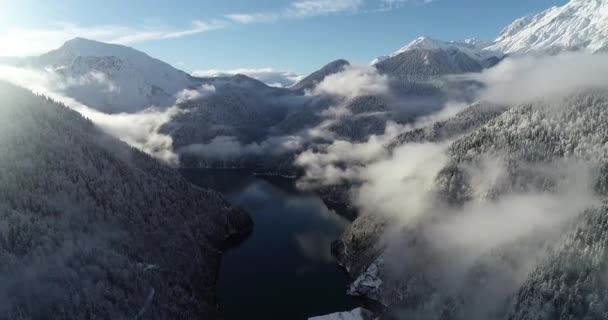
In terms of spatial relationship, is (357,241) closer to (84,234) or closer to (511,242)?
(511,242)

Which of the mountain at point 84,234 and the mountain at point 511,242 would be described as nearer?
the mountain at point 84,234

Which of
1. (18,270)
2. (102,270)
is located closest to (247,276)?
(102,270)

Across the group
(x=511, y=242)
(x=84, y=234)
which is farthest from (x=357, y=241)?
(x=84, y=234)

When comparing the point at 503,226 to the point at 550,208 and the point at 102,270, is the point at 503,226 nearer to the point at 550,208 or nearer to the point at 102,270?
the point at 550,208

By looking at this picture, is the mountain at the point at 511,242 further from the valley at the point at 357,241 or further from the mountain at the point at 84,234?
the mountain at the point at 84,234

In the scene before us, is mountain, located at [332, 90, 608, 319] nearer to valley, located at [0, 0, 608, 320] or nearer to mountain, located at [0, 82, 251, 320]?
valley, located at [0, 0, 608, 320]

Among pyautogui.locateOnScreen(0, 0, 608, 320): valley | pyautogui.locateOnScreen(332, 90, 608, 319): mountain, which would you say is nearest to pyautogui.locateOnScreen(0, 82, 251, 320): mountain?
pyautogui.locateOnScreen(0, 0, 608, 320): valley

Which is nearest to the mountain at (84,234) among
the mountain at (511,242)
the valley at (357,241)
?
the valley at (357,241)

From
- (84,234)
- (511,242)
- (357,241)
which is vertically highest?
(511,242)
